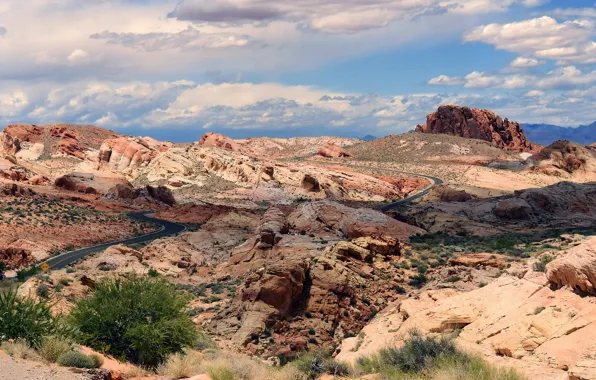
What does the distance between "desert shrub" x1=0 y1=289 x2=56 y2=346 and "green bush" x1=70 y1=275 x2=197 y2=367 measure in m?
1.38

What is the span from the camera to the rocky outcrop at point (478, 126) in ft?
594

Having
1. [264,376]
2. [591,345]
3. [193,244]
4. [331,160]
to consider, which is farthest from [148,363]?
[331,160]

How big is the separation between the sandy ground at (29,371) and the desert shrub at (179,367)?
290cm

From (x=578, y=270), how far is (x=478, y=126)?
6714 inches

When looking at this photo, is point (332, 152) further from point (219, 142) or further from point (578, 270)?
point (578, 270)

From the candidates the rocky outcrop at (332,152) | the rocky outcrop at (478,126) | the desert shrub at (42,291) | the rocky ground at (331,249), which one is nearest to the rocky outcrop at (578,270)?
the rocky ground at (331,249)

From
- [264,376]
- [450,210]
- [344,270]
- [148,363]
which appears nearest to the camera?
[264,376]

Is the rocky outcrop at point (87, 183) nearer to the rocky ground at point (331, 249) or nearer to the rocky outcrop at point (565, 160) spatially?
the rocky ground at point (331, 249)

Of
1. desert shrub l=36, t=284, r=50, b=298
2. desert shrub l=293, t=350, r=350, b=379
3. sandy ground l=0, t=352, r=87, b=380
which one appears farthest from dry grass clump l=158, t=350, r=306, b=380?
desert shrub l=36, t=284, r=50, b=298

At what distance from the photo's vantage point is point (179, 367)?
739 inches

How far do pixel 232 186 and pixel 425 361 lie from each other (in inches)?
3618

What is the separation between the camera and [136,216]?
8294 centimetres

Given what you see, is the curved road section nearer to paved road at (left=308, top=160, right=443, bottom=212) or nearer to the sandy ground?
paved road at (left=308, top=160, right=443, bottom=212)

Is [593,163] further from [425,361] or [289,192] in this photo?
[425,361]
